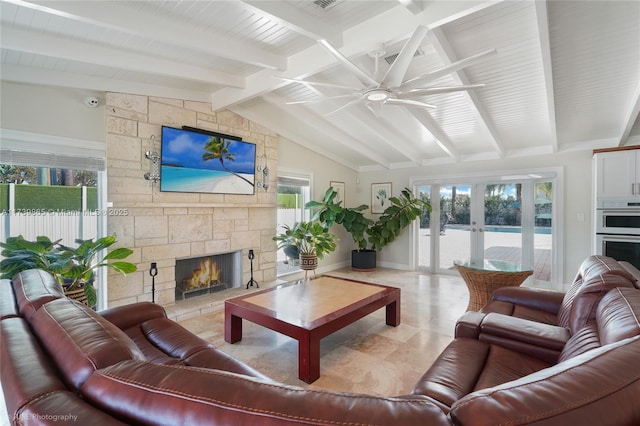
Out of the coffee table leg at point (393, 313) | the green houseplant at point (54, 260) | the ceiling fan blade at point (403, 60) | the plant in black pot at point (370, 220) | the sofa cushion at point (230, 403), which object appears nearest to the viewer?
the sofa cushion at point (230, 403)

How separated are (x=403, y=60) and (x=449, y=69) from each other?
35 centimetres

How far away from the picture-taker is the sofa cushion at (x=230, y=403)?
623 millimetres

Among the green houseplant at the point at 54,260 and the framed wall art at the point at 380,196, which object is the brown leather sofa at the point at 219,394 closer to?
the green houseplant at the point at 54,260

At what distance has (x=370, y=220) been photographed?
6191mm

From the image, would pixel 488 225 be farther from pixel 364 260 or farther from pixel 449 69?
pixel 449 69

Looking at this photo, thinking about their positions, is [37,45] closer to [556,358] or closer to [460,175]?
[556,358]

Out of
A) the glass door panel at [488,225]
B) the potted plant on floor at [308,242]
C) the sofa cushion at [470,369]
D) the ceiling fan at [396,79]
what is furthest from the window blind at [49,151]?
the glass door panel at [488,225]

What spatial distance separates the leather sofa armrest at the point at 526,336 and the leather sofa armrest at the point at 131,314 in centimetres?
238

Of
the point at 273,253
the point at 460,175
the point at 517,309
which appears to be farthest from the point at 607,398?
the point at 460,175

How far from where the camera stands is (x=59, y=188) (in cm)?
313

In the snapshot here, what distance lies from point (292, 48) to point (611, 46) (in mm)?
2810

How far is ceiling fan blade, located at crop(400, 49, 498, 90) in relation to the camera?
1.90 meters

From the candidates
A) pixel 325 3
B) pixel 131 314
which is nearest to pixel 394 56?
pixel 325 3

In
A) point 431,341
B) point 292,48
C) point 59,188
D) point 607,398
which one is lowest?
point 431,341
